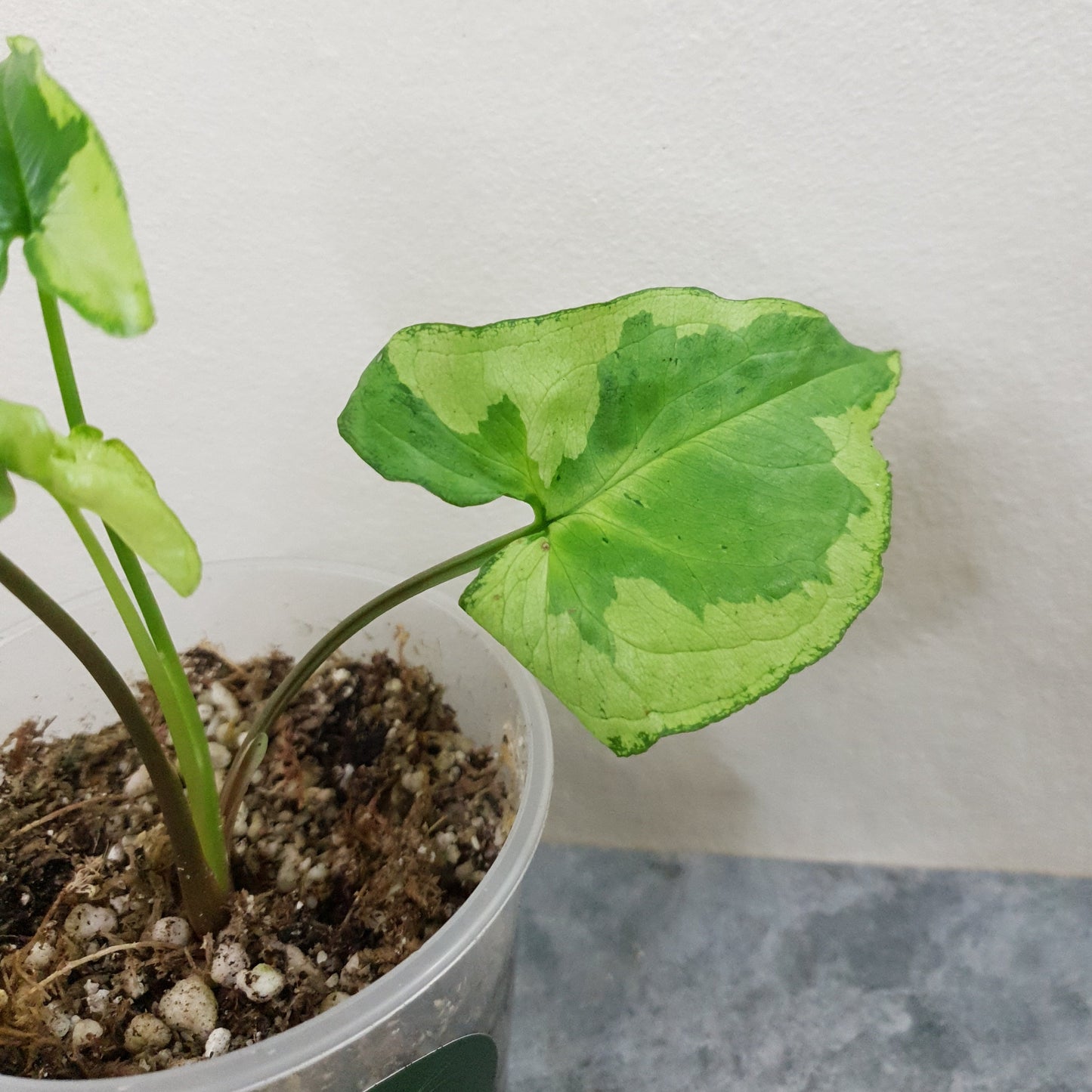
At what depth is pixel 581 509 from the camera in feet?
1.33

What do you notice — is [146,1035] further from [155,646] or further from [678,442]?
[678,442]

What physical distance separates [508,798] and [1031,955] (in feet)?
1.40

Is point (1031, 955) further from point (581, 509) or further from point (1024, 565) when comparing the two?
point (581, 509)

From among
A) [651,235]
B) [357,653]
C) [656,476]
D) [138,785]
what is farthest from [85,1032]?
[651,235]

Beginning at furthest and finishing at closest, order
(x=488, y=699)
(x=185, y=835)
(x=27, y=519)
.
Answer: (x=27, y=519) < (x=488, y=699) < (x=185, y=835)

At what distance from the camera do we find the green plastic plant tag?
1.28ft

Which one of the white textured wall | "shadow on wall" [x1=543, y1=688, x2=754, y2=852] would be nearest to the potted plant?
the white textured wall

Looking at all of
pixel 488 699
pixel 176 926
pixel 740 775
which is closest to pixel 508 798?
pixel 488 699

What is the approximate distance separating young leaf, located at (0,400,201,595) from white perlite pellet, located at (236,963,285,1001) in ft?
0.81

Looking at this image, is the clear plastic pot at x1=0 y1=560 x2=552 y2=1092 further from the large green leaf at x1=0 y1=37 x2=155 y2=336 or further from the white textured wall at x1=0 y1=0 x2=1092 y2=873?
the large green leaf at x1=0 y1=37 x2=155 y2=336

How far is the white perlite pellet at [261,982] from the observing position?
1.33 ft

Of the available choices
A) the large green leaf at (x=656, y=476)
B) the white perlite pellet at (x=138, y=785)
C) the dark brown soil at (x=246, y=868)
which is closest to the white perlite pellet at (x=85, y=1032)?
the dark brown soil at (x=246, y=868)

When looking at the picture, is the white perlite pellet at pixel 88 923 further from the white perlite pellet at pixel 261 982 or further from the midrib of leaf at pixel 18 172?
the midrib of leaf at pixel 18 172

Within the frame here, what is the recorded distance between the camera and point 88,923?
0.43 m
